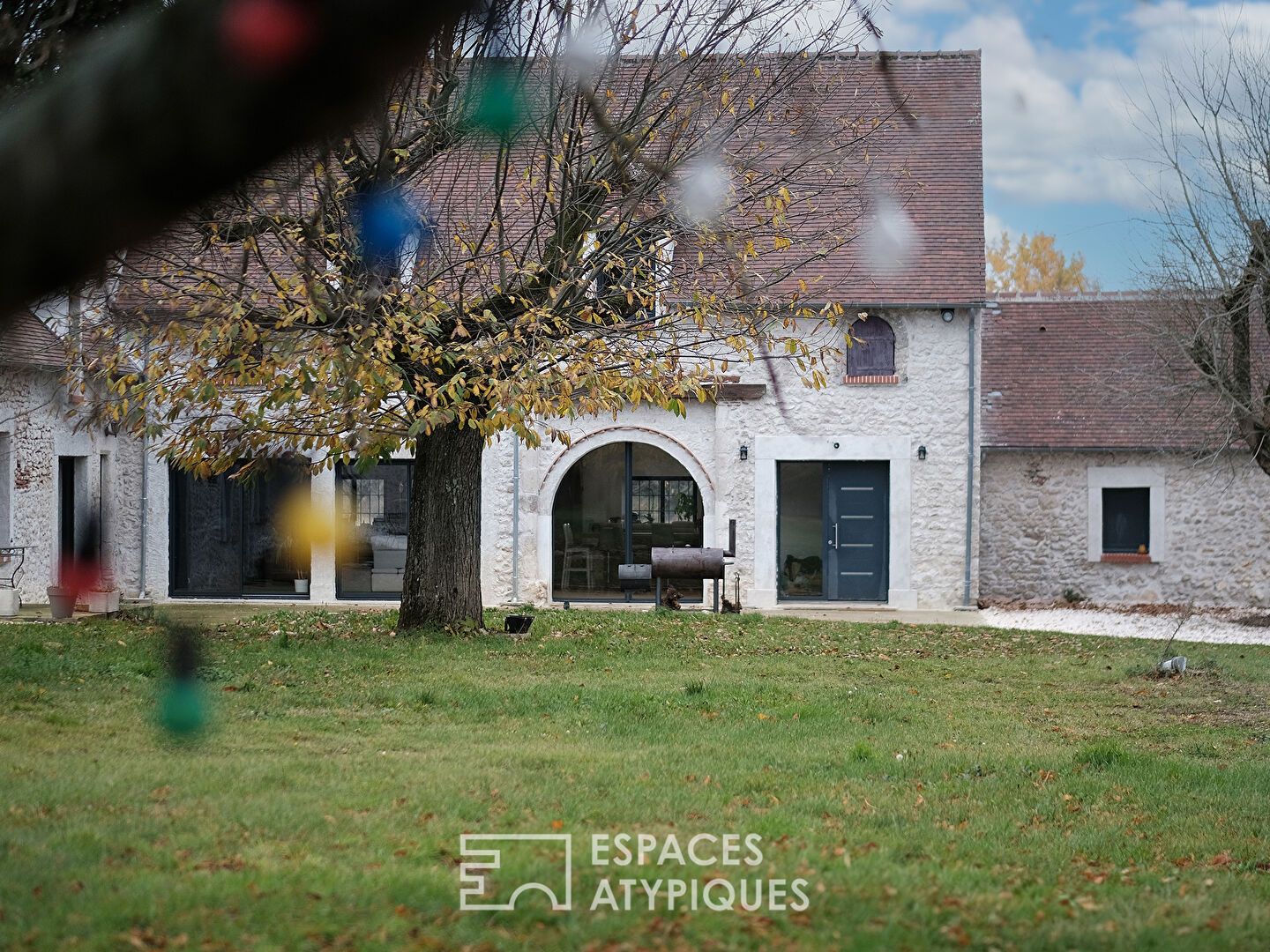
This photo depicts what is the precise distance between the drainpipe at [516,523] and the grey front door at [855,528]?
16.4 feet

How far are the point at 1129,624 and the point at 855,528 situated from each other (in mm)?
4434

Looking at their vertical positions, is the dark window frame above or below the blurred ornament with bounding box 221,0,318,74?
below

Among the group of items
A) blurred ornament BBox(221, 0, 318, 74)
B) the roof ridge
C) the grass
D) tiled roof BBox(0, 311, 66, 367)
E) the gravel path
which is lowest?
the gravel path

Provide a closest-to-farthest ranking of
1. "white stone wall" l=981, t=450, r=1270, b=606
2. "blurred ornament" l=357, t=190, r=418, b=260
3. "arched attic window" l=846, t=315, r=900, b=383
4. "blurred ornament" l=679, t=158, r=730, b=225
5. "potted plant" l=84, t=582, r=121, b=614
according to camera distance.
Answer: "blurred ornament" l=357, t=190, r=418, b=260 → "blurred ornament" l=679, t=158, r=730, b=225 → "potted plant" l=84, t=582, r=121, b=614 → "arched attic window" l=846, t=315, r=900, b=383 → "white stone wall" l=981, t=450, r=1270, b=606

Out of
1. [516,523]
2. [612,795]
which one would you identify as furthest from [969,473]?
[612,795]

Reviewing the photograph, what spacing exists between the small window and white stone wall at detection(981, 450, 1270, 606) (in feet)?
0.75

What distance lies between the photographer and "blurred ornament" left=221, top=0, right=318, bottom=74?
200 cm

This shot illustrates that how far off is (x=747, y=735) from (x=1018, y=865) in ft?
9.82

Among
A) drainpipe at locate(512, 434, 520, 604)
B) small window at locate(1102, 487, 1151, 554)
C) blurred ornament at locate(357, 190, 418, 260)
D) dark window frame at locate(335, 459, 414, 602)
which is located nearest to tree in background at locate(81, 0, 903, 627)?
blurred ornament at locate(357, 190, 418, 260)

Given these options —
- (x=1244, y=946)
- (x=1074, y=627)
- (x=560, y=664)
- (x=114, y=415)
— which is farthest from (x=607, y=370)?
(x=1074, y=627)

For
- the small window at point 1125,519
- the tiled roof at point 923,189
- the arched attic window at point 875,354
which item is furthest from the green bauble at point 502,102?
the small window at point 1125,519

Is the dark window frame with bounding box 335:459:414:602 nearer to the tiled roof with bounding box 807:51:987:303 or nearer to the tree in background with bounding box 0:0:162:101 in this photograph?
the tiled roof with bounding box 807:51:987:303

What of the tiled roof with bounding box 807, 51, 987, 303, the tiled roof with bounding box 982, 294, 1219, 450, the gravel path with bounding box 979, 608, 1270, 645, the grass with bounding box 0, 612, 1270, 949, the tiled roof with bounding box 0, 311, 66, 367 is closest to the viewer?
the grass with bounding box 0, 612, 1270, 949

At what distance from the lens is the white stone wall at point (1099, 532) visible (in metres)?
21.8
